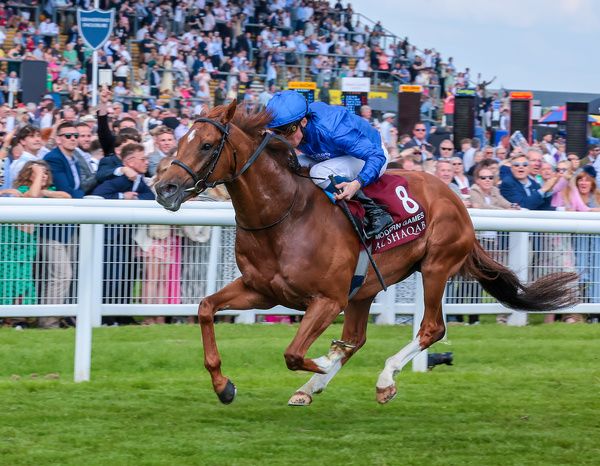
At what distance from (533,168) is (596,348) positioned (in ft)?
10.9

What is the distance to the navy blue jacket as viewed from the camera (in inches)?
329

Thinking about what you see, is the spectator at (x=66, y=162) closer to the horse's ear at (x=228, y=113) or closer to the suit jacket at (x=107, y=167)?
the suit jacket at (x=107, y=167)

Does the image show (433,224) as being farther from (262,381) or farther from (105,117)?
(105,117)

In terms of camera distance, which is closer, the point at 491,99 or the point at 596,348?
the point at 596,348

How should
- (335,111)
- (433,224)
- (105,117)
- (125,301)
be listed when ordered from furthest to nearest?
(105,117) → (125,301) → (433,224) → (335,111)

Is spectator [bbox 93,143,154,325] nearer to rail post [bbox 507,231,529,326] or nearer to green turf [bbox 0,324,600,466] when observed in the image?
green turf [bbox 0,324,600,466]

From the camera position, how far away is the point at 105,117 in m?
9.44

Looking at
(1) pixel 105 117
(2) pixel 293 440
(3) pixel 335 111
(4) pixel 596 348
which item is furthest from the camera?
(1) pixel 105 117

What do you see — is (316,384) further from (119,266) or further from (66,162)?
(66,162)

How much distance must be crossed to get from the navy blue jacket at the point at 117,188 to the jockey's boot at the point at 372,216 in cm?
298

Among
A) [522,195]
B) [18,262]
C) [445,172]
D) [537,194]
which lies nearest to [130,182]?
[18,262]

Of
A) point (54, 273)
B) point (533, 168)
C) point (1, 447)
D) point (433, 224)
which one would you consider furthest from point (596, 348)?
point (1, 447)

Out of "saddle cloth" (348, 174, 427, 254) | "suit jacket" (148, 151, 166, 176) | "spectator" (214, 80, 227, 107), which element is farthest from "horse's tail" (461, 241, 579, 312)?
"spectator" (214, 80, 227, 107)

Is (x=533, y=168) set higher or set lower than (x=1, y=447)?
higher
